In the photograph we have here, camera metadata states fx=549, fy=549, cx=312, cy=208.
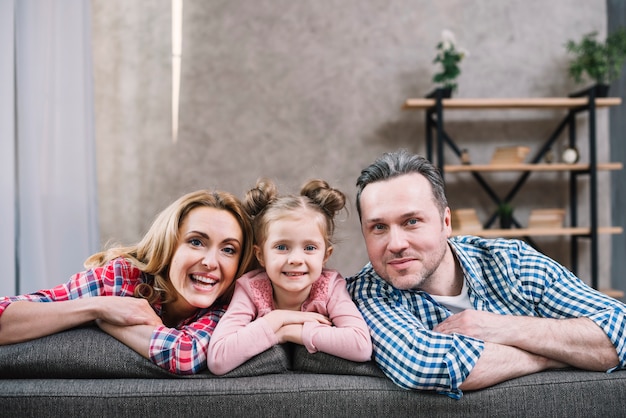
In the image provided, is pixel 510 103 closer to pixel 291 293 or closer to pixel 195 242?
pixel 291 293

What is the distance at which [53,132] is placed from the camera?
3.10 meters

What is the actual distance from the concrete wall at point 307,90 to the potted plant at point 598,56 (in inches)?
11.6

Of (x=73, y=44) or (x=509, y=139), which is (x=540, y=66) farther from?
(x=73, y=44)

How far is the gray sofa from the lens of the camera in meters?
1.19

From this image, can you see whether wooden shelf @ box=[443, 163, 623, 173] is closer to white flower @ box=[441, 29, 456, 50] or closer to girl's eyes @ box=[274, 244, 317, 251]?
white flower @ box=[441, 29, 456, 50]

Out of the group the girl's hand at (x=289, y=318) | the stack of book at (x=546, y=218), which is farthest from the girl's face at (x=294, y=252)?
the stack of book at (x=546, y=218)

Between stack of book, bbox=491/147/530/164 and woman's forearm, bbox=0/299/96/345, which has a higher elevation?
stack of book, bbox=491/147/530/164

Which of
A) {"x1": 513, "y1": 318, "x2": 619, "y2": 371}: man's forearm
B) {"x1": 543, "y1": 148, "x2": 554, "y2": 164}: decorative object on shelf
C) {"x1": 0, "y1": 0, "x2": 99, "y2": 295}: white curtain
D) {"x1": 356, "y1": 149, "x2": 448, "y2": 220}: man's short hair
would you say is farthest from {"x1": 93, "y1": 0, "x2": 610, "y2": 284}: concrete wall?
{"x1": 513, "y1": 318, "x2": 619, "y2": 371}: man's forearm

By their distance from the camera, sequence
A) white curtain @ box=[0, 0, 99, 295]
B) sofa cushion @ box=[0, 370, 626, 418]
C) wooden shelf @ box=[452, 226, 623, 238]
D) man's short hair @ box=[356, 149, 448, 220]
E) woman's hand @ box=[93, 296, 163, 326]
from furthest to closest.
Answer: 1. wooden shelf @ box=[452, 226, 623, 238]
2. white curtain @ box=[0, 0, 99, 295]
3. man's short hair @ box=[356, 149, 448, 220]
4. woman's hand @ box=[93, 296, 163, 326]
5. sofa cushion @ box=[0, 370, 626, 418]

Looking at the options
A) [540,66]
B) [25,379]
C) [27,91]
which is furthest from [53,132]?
[540,66]

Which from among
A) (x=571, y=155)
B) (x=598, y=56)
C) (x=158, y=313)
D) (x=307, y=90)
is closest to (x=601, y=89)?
(x=598, y=56)

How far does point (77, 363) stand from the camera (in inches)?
49.3

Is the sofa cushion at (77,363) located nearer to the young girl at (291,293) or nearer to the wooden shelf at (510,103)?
the young girl at (291,293)

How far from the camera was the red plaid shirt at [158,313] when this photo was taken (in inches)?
49.1
